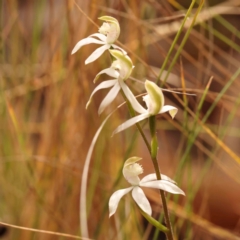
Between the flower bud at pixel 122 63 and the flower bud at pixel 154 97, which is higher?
the flower bud at pixel 122 63

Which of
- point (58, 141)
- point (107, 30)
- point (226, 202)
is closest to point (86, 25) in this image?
point (58, 141)

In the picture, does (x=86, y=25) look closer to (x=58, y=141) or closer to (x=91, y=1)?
(x=91, y=1)

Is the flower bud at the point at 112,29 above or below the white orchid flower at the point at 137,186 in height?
above

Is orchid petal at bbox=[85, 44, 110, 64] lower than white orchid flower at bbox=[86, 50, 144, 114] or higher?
higher

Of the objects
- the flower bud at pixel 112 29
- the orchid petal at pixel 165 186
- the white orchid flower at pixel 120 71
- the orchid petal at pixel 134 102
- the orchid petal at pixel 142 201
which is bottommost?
the orchid petal at pixel 142 201
